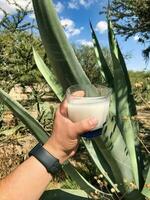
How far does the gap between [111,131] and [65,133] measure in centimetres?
121

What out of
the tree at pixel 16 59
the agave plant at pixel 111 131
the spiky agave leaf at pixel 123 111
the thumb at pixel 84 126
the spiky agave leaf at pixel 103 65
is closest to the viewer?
the thumb at pixel 84 126

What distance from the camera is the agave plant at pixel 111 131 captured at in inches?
109

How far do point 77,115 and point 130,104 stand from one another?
1.47 metres

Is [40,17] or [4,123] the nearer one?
[40,17]

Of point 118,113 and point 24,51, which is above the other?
point 24,51

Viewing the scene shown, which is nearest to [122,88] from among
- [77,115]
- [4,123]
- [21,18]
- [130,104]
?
[130,104]

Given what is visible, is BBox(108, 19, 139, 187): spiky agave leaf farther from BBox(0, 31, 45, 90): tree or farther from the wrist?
BBox(0, 31, 45, 90): tree

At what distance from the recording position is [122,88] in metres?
3.16

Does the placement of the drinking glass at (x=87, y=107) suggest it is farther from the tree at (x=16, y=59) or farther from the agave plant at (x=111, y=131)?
the tree at (x=16, y=59)

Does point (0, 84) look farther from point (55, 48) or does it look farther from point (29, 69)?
point (55, 48)

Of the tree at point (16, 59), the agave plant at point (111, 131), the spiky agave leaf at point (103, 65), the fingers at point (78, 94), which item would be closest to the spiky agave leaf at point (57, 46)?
the agave plant at point (111, 131)

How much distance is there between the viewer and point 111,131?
2.98 m

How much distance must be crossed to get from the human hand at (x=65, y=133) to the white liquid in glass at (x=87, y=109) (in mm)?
26

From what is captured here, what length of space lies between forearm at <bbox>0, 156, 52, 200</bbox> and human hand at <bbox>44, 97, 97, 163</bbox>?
79 millimetres
